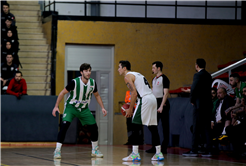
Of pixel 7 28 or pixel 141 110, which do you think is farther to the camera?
pixel 7 28

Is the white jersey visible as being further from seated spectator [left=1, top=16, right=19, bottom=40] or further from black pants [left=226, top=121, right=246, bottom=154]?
seated spectator [left=1, top=16, right=19, bottom=40]

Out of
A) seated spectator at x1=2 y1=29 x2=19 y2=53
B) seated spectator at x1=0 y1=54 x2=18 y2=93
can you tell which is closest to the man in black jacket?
seated spectator at x1=0 y1=54 x2=18 y2=93

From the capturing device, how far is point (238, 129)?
7.79 metres

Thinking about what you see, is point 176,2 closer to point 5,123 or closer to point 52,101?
point 52,101

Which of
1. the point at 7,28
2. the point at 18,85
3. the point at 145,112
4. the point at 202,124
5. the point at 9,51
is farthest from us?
the point at 7,28

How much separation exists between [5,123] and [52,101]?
4.76 ft

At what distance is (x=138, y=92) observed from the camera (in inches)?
286

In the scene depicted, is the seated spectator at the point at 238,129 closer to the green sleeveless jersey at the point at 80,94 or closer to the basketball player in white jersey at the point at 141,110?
the basketball player in white jersey at the point at 141,110

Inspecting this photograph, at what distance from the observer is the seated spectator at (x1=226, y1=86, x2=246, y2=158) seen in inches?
307

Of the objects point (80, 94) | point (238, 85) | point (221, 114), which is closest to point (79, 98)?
point (80, 94)

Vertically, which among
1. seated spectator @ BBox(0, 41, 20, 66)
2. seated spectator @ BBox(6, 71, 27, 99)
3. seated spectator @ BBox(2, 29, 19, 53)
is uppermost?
seated spectator @ BBox(2, 29, 19, 53)

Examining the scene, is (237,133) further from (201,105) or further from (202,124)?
(201,105)

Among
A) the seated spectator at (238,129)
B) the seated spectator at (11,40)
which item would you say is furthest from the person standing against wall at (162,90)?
the seated spectator at (11,40)

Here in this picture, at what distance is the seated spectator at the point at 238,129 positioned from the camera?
779cm
